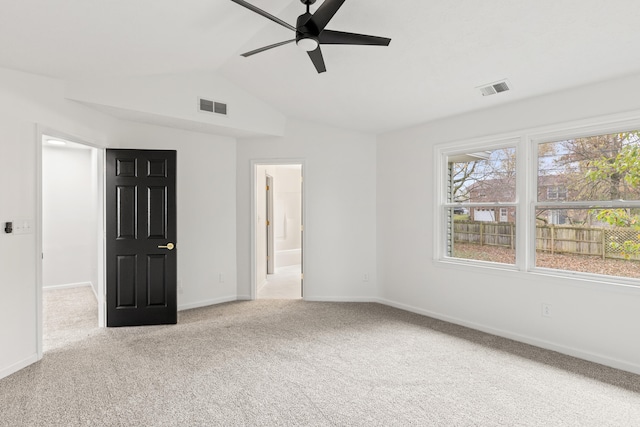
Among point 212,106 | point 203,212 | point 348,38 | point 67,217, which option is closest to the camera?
point 348,38

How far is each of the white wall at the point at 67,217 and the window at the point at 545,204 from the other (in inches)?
220

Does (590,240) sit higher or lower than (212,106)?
lower

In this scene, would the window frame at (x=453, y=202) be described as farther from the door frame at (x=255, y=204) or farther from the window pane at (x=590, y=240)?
the door frame at (x=255, y=204)

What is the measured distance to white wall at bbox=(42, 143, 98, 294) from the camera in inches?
231

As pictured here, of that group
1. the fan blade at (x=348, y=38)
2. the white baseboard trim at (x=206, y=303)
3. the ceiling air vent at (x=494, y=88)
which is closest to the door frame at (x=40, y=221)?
the white baseboard trim at (x=206, y=303)

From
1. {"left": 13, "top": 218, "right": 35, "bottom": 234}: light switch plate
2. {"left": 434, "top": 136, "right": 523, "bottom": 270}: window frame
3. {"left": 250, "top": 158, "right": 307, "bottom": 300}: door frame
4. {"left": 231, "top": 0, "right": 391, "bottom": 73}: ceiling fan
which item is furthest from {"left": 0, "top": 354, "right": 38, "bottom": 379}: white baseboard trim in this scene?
{"left": 434, "top": 136, "right": 523, "bottom": 270}: window frame

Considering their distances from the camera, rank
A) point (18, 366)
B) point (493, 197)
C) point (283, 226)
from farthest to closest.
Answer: point (283, 226) → point (493, 197) → point (18, 366)

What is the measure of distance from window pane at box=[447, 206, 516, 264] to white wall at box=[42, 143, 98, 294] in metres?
5.49

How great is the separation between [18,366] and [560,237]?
4.95m

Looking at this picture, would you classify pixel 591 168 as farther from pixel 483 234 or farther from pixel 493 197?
pixel 483 234

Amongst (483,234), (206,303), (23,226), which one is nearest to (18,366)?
(23,226)

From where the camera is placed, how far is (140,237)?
162 inches

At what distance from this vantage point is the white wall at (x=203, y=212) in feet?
15.5

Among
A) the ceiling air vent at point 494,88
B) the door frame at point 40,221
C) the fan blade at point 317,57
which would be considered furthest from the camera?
the ceiling air vent at point 494,88
